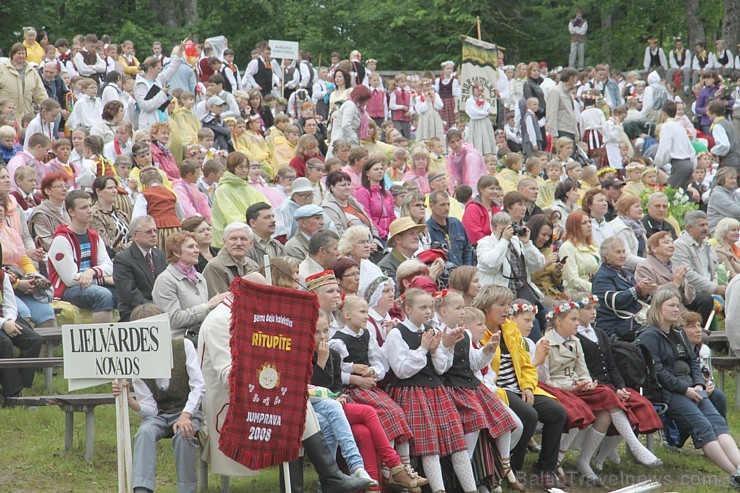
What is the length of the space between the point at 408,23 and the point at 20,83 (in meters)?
22.4

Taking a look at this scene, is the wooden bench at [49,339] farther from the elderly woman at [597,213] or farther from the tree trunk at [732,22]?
the tree trunk at [732,22]

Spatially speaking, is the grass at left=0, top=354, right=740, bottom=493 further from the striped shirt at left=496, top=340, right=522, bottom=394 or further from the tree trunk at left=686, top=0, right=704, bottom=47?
the tree trunk at left=686, top=0, right=704, bottom=47

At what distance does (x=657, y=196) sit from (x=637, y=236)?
0.57 m

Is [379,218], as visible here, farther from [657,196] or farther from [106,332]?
[106,332]

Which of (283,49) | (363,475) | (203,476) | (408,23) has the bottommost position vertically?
(203,476)

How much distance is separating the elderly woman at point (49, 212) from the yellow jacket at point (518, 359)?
4589 millimetres

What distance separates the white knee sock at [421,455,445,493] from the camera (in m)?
7.84

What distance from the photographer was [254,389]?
6965 mm

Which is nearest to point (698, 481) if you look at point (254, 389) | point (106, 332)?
point (254, 389)

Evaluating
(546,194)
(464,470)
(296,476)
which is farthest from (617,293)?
(546,194)

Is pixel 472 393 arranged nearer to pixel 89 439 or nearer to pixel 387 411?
pixel 387 411

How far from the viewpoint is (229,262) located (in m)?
9.20

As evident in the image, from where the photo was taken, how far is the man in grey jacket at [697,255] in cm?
1198

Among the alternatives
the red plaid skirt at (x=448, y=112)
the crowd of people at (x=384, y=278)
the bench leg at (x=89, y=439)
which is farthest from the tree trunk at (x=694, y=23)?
the bench leg at (x=89, y=439)
